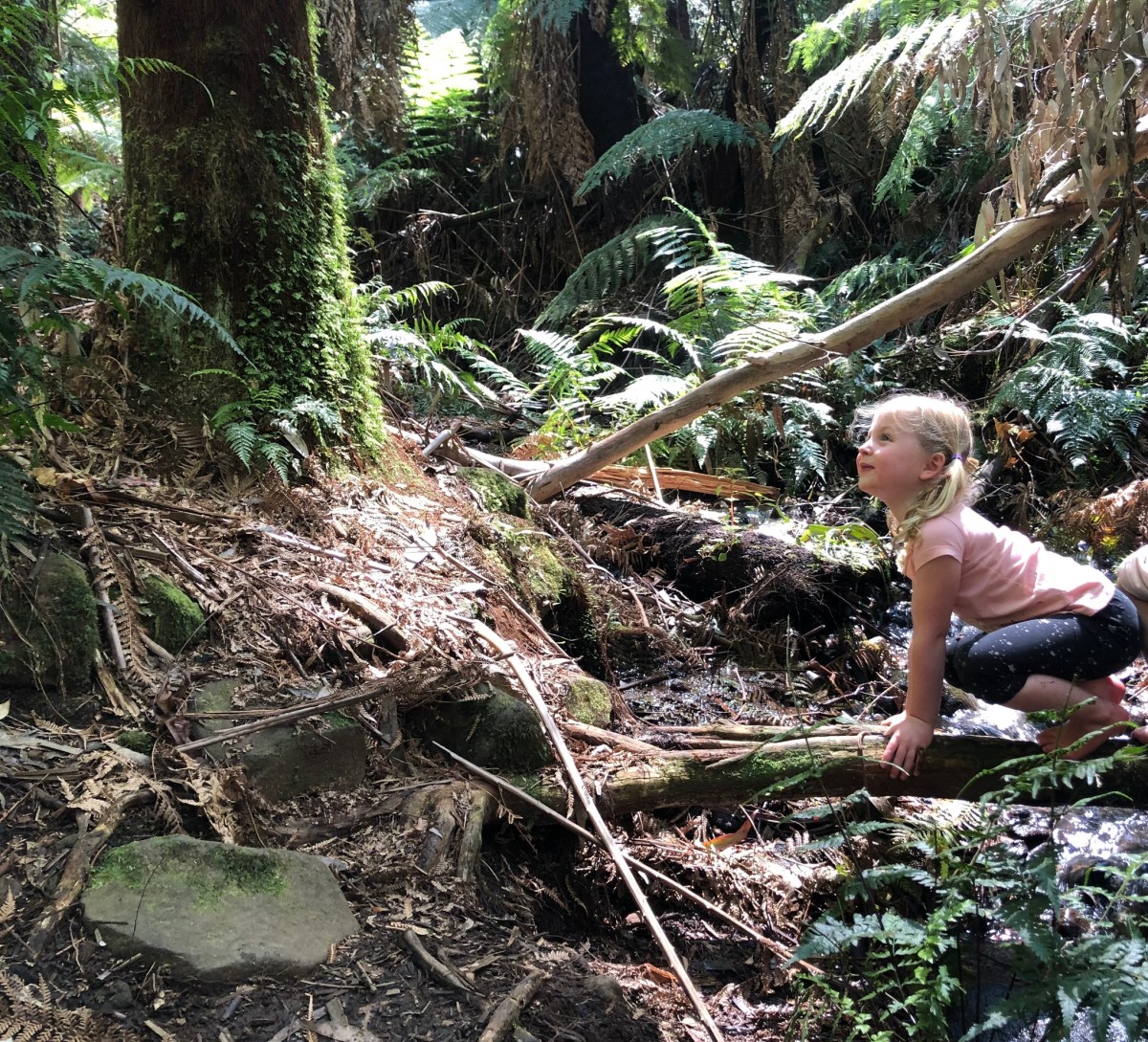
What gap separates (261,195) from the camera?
3.07 m

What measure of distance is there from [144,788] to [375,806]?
54 centimetres

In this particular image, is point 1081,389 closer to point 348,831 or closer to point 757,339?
point 757,339

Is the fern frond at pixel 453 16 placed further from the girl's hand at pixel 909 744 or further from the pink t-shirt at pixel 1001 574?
the girl's hand at pixel 909 744

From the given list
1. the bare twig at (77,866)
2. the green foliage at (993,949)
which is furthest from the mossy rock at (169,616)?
the green foliage at (993,949)

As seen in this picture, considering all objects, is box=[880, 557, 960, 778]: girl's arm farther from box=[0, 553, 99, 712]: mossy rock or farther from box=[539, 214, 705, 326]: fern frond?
box=[539, 214, 705, 326]: fern frond

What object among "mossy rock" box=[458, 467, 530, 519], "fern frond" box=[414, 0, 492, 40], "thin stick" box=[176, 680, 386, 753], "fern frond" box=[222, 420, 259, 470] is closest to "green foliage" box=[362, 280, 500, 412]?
"mossy rock" box=[458, 467, 530, 519]

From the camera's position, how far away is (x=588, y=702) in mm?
2955

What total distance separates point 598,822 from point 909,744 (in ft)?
2.81

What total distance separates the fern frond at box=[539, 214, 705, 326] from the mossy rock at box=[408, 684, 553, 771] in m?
4.91

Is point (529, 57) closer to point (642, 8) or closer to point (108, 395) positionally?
point (642, 8)

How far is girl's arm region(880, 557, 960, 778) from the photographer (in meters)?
2.27

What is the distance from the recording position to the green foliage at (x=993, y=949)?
1453 millimetres

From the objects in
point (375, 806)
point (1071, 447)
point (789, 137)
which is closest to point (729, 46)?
point (789, 137)

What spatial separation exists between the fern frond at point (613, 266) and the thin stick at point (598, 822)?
4.71m
